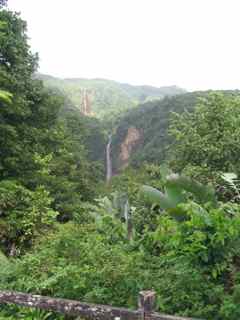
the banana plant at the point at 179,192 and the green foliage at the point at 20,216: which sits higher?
the banana plant at the point at 179,192

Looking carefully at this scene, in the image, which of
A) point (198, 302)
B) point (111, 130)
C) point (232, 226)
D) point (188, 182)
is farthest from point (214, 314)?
point (111, 130)

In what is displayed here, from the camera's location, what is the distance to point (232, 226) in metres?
3.83

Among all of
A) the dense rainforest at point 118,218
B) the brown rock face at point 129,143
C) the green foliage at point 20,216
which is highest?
the dense rainforest at point 118,218

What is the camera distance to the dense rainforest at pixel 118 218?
13.8 ft

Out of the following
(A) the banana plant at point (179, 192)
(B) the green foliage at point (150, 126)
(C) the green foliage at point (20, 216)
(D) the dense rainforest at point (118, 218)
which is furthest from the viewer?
(B) the green foliage at point (150, 126)

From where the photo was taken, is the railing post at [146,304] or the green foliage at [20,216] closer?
the railing post at [146,304]

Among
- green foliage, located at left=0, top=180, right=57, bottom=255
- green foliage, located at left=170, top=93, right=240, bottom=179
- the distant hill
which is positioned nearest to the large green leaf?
green foliage, located at left=170, top=93, right=240, bottom=179

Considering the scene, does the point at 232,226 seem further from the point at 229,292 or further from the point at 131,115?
the point at 131,115

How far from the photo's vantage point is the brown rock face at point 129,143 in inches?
2498

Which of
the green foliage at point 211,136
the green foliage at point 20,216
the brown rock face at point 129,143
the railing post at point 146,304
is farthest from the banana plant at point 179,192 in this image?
the brown rock face at point 129,143

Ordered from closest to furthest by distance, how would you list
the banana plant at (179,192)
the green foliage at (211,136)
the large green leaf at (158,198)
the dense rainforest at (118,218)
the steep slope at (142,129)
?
the dense rainforest at (118,218)
the banana plant at (179,192)
the large green leaf at (158,198)
the green foliage at (211,136)
the steep slope at (142,129)

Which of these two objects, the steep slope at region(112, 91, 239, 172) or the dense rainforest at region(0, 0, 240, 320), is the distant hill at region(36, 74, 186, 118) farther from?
the dense rainforest at region(0, 0, 240, 320)

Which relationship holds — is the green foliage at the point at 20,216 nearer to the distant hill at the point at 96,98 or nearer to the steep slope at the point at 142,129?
the steep slope at the point at 142,129

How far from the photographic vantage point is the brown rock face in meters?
63.4
